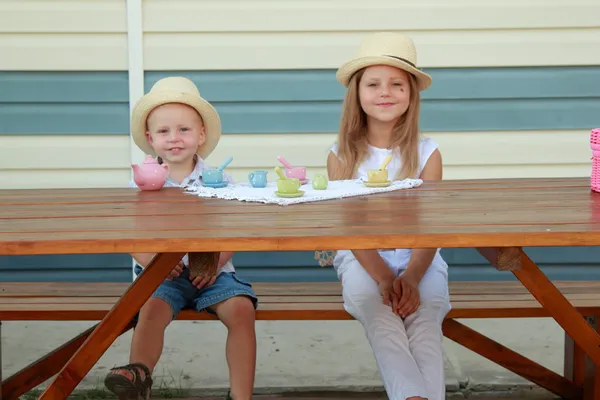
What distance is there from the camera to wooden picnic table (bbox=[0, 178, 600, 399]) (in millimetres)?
1995

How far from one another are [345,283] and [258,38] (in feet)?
5.96

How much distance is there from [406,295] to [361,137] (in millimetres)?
818

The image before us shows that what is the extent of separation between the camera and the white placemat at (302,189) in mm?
2607

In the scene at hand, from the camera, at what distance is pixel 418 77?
332 centimetres

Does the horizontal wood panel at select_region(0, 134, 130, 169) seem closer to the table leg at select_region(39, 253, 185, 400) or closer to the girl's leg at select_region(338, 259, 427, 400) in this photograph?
the girl's leg at select_region(338, 259, 427, 400)

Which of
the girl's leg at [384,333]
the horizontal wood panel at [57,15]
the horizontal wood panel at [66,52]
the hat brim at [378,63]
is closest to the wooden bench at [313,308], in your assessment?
the girl's leg at [384,333]

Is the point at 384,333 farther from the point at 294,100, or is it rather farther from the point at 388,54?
the point at 294,100

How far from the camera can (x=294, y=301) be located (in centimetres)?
308

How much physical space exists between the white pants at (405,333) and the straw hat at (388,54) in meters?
0.74

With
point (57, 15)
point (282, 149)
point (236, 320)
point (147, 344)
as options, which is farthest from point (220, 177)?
point (57, 15)

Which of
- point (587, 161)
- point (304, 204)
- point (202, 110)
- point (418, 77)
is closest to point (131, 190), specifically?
point (202, 110)

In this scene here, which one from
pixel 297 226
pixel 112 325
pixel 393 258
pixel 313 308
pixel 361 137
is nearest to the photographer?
pixel 297 226

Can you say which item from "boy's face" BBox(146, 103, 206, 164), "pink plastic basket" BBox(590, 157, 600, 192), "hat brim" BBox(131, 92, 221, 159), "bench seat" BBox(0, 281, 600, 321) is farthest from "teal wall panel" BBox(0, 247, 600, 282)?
"pink plastic basket" BBox(590, 157, 600, 192)

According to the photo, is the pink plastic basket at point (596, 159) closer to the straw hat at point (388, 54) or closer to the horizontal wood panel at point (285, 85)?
the straw hat at point (388, 54)
